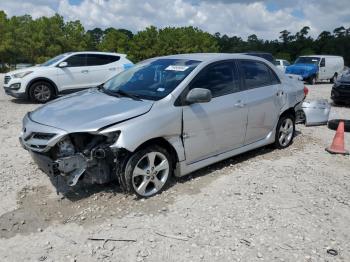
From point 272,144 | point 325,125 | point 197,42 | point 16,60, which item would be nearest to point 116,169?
point 272,144

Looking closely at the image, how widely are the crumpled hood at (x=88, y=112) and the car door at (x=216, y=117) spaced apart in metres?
0.68

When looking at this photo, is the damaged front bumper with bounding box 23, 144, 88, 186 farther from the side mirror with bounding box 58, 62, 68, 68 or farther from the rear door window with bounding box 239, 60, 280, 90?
the side mirror with bounding box 58, 62, 68, 68

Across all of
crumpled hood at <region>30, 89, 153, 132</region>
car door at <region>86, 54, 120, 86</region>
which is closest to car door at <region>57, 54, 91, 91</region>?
car door at <region>86, 54, 120, 86</region>

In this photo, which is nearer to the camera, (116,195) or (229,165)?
(116,195)

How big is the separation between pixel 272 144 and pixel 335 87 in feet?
24.6

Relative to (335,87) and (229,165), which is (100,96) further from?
(335,87)

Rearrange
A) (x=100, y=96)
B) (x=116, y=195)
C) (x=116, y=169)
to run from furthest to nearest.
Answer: (x=100, y=96), (x=116, y=195), (x=116, y=169)

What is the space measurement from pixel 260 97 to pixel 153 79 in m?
1.82

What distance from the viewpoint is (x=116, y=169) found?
4.26m

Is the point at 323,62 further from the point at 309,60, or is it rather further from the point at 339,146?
the point at 339,146

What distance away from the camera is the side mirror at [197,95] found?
4.64 m

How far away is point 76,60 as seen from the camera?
1208 cm

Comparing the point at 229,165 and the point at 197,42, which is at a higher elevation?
the point at 197,42

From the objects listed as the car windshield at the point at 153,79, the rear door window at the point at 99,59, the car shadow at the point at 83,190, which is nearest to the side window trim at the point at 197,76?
the car windshield at the point at 153,79
